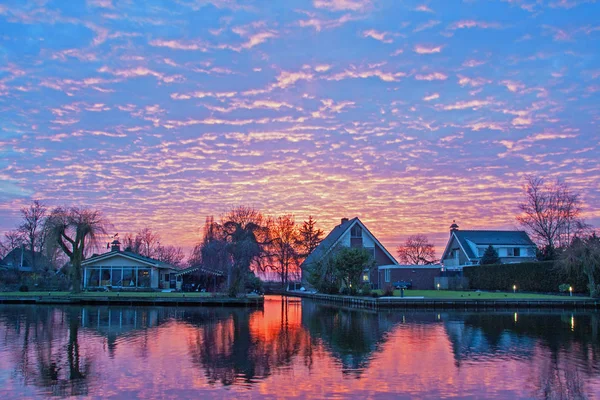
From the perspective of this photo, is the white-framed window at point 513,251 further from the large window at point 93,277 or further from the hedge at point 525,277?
the large window at point 93,277

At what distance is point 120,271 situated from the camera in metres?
53.9

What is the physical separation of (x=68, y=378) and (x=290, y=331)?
11.0 metres

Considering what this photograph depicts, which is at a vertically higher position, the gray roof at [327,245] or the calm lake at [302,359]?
the gray roof at [327,245]

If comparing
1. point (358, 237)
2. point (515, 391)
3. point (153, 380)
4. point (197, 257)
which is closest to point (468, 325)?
point (515, 391)

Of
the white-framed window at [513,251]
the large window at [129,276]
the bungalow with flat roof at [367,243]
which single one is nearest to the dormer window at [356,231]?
the bungalow with flat roof at [367,243]

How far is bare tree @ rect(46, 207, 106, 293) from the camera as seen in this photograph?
153ft

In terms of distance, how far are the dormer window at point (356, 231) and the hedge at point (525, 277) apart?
11.3m

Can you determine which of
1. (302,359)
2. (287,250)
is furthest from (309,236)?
(302,359)

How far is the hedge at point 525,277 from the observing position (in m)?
41.2

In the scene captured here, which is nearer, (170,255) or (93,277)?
(93,277)

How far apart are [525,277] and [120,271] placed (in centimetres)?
3653

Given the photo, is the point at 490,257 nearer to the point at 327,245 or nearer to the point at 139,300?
the point at 327,245

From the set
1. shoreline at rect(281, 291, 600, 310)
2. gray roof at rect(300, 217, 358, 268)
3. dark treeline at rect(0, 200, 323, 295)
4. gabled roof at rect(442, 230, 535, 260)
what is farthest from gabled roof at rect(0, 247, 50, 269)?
gabled roof at rect(442, 230, 535, 260)

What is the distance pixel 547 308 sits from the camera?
1423 inches
